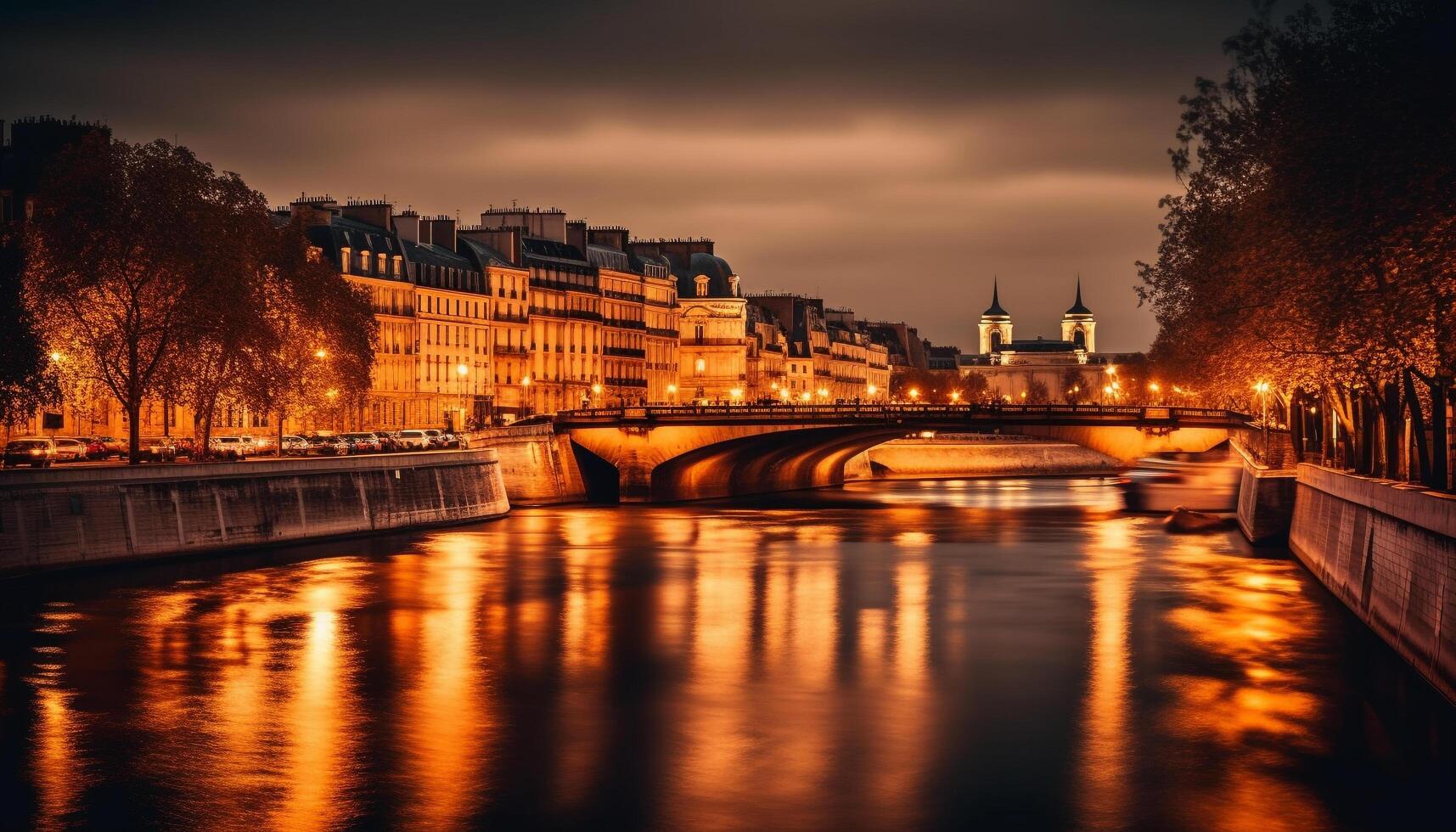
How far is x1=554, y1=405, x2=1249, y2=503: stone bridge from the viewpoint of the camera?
330 feet

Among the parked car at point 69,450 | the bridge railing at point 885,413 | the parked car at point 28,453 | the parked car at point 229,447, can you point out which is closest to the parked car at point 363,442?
the parked car at point 229,447

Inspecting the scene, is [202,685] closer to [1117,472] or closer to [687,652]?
[687,652]

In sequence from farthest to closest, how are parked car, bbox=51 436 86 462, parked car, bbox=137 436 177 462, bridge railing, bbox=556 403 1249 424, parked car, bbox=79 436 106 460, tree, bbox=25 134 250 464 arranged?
1. bridge railing, bbox=556 403 1249 424
2. parked car, bbox=137 436 177 462
3. parked car, bbox=79 436 106 460
4. parked car, bbox=51 436 86 462
5. tree, bbox=25 134 250 464

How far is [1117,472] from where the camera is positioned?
160000mm

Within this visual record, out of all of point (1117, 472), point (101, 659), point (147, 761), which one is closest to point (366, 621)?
point (101, 659)

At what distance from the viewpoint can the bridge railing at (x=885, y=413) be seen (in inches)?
3961

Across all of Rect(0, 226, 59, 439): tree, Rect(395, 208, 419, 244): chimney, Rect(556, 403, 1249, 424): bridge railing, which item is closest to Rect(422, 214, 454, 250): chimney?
Rect(395, 208, 419, 244): chimney

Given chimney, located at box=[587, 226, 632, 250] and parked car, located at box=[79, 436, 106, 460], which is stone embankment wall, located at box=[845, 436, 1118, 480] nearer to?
chimney, located at box=[587, 226, 632, 250]

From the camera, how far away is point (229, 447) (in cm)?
8950

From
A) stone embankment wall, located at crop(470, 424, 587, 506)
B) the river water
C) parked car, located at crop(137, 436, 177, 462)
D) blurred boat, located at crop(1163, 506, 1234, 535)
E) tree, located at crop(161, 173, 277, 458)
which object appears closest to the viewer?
the river water

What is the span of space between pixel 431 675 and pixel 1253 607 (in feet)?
76.6

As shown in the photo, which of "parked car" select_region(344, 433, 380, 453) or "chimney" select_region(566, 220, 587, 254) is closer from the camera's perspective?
"parked car" select_region(344, 433, 380, 453)

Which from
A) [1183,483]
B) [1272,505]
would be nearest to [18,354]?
[1272,505]

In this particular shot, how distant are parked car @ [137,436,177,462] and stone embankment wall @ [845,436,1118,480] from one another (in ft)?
224
